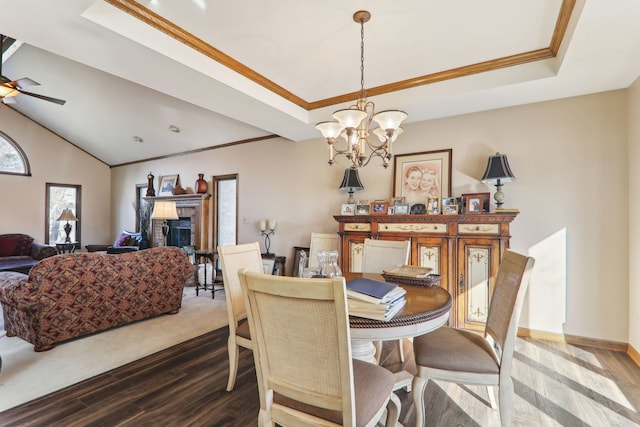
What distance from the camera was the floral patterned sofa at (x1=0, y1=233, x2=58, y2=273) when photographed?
5688mm

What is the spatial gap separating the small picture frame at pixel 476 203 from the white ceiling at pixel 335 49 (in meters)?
0.99

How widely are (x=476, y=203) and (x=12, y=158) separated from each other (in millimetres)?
9109

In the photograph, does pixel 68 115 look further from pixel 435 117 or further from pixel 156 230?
pixel 435 117

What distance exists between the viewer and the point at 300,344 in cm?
107

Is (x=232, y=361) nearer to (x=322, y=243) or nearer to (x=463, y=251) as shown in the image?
(x=322, y=243)

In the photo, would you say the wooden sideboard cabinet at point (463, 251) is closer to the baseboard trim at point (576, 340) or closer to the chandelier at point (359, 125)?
the baseboard trim at point (576, 340)

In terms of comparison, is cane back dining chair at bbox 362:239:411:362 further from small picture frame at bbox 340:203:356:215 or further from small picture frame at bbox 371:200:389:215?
small picture frame at bbox 340:203:356:215

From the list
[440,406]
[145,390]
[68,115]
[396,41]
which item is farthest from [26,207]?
[440,406]

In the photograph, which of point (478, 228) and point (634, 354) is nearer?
point (634, 354)

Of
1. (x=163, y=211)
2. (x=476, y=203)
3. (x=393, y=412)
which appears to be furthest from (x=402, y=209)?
(x=163, y=211)

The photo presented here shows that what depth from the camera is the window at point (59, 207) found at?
705cm

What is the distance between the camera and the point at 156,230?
275 inches

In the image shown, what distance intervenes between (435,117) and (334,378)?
344 cm

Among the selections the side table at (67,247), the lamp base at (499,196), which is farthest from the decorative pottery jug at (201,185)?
the lamp base at (499,196)
